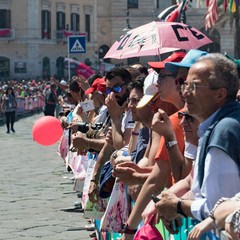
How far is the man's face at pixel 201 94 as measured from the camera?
189 inches

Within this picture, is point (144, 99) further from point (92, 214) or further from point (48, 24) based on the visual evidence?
point (48, 24)

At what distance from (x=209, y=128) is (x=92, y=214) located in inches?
144

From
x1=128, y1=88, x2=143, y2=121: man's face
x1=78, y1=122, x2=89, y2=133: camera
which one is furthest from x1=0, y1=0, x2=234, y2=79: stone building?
x1=128, y1=88, x2=143, y2=121: man's face

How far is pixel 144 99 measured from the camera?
21.6 ft

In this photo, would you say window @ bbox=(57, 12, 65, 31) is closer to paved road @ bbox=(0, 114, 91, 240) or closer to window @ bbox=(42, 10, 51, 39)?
window @ bbox=(42, 10, 51, 39)

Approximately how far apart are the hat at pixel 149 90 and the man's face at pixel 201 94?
5.24 ft

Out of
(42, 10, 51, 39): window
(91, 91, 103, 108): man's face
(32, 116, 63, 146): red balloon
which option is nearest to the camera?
(91, 91, 103, 108): man's face

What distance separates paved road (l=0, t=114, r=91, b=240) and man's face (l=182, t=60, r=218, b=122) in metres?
4.83

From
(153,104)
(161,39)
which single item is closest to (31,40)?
(161,39)

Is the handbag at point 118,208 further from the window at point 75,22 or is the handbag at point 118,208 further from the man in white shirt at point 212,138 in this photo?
the window at point 75,22

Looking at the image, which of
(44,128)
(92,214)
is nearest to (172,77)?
(92,214)

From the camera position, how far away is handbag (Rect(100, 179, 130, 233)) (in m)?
6.92

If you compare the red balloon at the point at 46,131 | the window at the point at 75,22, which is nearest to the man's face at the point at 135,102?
the red balloon at the point at 46,131

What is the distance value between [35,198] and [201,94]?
8009mm
